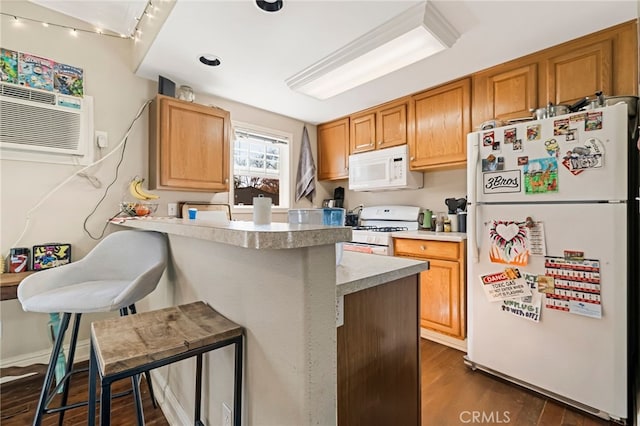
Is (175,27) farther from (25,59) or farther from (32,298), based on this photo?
(32,298)

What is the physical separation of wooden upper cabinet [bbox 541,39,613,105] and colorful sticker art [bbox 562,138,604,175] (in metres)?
0.70

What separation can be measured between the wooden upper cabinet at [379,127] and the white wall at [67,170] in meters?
2.16

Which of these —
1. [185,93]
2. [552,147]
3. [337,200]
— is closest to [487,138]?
[552,147]

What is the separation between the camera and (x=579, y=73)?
2.03 m

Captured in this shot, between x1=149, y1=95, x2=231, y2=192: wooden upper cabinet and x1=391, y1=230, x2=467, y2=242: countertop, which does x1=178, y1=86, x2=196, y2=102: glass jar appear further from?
x1=391, y1=230, x2=467, y2=242: countertop

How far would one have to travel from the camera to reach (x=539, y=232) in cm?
174

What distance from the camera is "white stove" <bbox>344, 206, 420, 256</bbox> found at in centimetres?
285

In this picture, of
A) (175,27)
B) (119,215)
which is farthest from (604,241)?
(119,215)

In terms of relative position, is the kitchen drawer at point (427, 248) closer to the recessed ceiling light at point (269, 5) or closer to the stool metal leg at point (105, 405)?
the recessed ceiling light at point (269, 5)

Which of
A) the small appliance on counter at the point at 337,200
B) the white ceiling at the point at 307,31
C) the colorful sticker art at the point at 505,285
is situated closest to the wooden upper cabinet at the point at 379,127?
the white ceiling at the point at 307,31

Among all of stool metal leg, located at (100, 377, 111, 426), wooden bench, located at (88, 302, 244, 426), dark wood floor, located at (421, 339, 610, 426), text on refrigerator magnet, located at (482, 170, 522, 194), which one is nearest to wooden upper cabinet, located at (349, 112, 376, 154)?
text on refrigerator magnet, located at (482, 170, 522, 194)

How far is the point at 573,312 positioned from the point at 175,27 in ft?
9.79

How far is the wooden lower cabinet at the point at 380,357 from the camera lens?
0.95 metres

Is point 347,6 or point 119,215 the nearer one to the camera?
point 347,6
